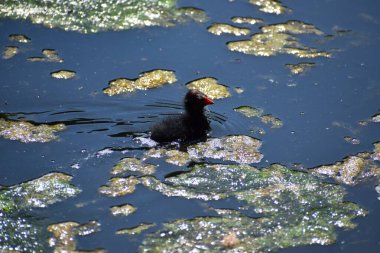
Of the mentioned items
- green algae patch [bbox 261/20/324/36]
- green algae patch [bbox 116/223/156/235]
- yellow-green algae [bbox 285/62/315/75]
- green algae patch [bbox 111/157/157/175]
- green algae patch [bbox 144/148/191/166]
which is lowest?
green algae patch [bbox 116/223/156/235]

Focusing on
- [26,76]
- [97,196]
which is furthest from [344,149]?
[26,76]

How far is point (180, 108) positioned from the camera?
7.43 metres

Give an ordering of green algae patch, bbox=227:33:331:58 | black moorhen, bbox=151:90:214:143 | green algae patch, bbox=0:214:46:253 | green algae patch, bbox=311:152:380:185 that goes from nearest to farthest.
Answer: green algae patch, bbox=0:214:46:253 < green algae patch, bbox=311:152:380:185 < black moorhen, bbox=151:90:214:143 < green algae patch, bbox=227:33:331:58

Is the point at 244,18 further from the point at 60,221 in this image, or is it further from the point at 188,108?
the point at 60,221

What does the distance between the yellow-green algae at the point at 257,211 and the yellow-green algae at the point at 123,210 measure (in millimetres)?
348

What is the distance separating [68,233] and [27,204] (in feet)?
1.85

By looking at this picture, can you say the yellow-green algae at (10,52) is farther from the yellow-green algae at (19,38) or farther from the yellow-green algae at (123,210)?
the yellow-green algae at (123,210)

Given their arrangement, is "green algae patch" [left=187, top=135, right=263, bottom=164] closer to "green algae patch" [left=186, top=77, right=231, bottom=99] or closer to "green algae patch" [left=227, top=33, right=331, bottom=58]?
"green algae patch" [left=186, top=77, right=231, bottom=99]

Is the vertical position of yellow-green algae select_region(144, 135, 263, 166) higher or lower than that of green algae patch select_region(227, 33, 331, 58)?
lower

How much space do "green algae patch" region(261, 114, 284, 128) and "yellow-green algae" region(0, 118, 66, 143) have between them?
80.1 inches

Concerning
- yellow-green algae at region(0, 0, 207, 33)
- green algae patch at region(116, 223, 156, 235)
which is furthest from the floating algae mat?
yellow-green algae at region(0, 0, 207, 33)

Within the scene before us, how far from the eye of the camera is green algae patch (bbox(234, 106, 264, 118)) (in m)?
7.18

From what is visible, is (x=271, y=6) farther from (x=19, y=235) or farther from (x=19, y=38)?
(x=19, y=235)

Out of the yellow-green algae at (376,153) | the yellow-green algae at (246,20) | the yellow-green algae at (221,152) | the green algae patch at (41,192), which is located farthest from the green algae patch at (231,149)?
the yellow-green algae at (246,20)
